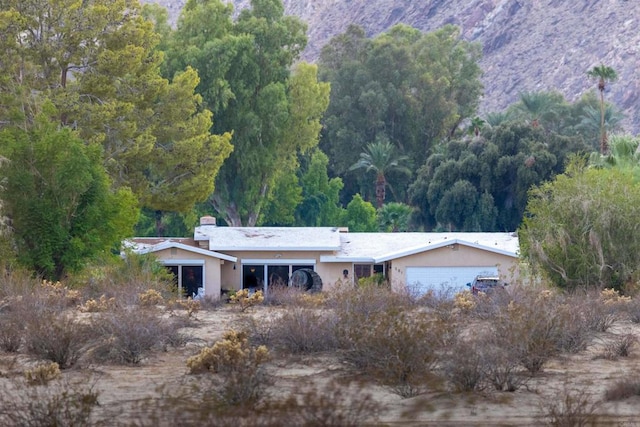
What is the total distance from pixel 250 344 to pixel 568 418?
745 centimetres

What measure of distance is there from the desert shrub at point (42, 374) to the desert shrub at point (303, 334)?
4195mm

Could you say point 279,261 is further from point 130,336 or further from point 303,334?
Answer: point 130,336

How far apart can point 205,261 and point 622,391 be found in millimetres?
32339

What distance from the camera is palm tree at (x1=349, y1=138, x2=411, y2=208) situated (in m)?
80.1

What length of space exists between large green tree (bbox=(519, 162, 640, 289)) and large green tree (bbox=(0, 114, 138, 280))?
41.0 feet

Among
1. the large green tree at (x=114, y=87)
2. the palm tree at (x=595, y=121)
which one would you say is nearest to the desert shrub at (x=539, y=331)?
the large green tree at (x=114, y=87)

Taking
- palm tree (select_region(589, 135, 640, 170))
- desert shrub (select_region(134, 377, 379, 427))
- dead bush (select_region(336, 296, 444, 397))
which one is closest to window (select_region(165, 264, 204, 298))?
palm tree (select_region(589, 135, 640, 170))

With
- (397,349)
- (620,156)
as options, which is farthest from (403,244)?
(397,349)

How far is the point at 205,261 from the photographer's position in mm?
47969

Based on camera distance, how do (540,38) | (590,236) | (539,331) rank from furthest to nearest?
(540,38)
(590,236)
(539,331)

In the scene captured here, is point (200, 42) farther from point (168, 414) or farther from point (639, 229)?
point (168, 414)

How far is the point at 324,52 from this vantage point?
89.8m

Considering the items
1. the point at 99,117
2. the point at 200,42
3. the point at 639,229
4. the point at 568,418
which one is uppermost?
the point at 200,42

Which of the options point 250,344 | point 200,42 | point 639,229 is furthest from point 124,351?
point 200,42
